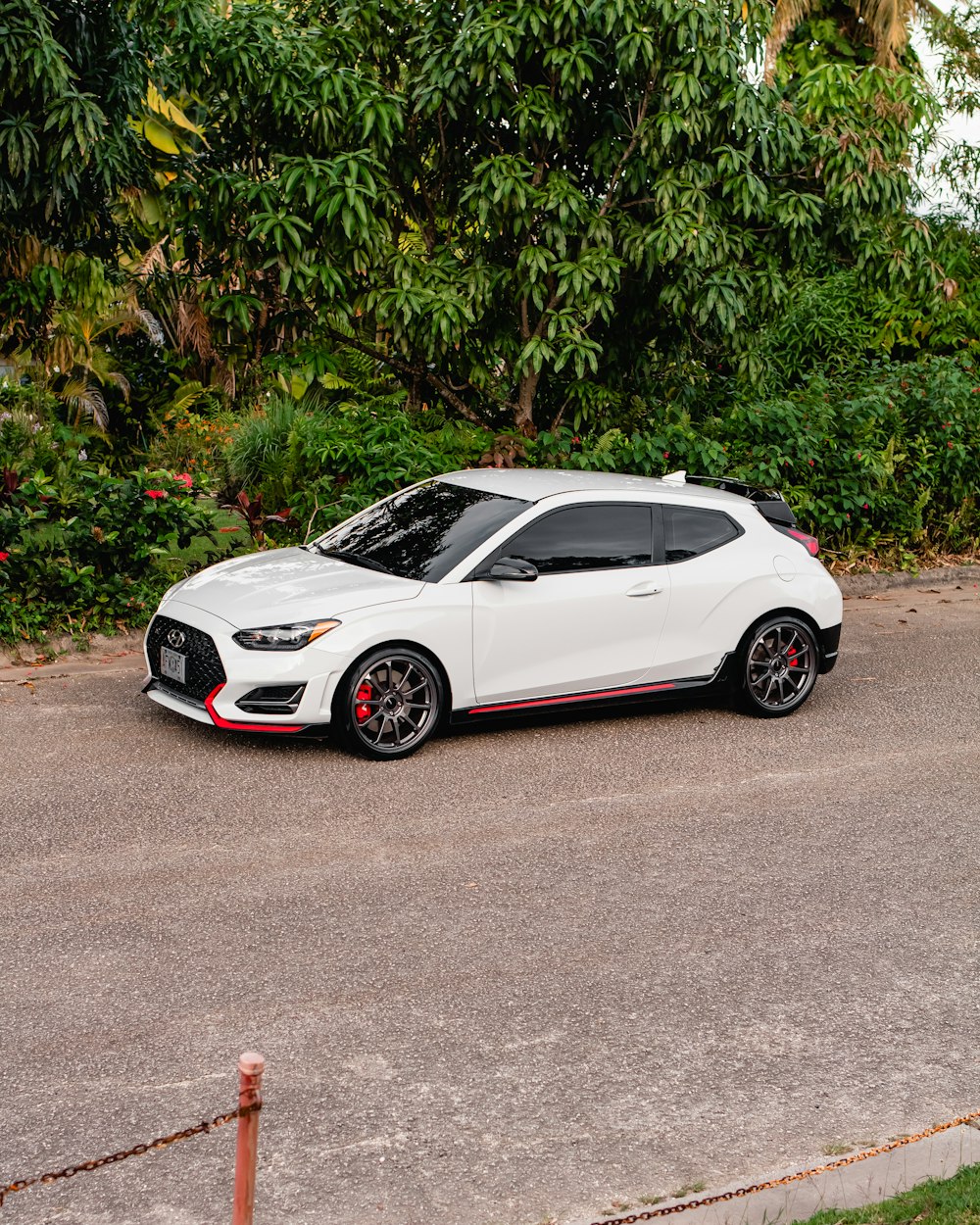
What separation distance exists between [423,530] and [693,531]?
5.81 ft

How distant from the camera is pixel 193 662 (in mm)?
7945

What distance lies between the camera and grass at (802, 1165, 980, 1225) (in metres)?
3.61

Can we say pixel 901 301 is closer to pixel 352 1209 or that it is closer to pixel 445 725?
pixel 445 725

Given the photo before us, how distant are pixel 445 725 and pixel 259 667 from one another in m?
1.19

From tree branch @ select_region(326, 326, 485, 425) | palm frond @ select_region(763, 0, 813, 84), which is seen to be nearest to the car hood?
tree branch @ select_region(326, 326, 485, 425)

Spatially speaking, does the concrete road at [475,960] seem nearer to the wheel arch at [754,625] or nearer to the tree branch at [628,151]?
the wheel arch at [754,625]

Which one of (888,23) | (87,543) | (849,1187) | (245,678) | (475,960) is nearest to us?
(849,1187)

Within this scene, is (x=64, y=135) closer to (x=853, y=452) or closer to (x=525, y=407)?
(x=525, y=407)

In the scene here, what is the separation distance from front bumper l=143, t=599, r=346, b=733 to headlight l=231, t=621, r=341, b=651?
4cm

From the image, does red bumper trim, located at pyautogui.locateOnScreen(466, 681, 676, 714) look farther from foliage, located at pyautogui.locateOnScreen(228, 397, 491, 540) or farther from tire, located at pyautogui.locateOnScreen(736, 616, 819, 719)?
foliage, located at pyautogui.locateOnScreen(228, 397, 491, 540)

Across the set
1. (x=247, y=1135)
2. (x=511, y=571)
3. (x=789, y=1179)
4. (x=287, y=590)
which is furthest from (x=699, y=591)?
(x=247, y=1135)

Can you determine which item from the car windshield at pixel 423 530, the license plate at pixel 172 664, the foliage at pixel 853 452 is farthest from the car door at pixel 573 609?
the foliage at pixel 853 452

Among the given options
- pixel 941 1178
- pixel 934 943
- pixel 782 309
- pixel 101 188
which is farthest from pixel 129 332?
pixel 941 1178

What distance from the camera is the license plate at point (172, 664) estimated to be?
8.02 m
